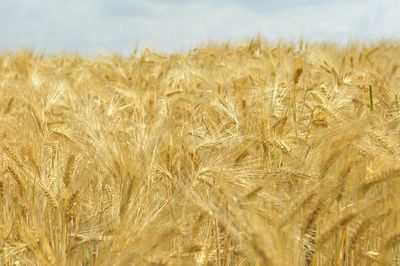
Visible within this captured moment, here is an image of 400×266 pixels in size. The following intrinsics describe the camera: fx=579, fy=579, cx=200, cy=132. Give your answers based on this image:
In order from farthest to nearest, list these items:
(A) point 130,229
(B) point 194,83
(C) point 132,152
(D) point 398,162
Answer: (B) point 194,83 < (C) point 132,152 < (D) point 398,162 < (A) point 130,229

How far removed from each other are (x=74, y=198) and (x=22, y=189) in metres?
0.34

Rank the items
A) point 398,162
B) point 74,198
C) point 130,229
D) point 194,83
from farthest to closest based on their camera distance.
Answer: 1. point 194,83
2. point 74,198
3. point 398,162
4. point 130,229

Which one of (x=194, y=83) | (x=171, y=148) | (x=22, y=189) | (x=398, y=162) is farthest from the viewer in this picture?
(x=194, y=83)

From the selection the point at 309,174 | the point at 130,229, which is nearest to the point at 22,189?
the point at 130,229

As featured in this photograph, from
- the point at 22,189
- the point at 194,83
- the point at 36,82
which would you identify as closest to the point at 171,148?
the point at 22,189

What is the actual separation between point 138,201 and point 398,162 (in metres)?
0.60

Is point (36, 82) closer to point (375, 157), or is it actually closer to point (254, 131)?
point (254, 131)

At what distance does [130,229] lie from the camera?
3.55 ft

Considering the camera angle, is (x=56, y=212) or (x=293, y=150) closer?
(x=56, y=212)

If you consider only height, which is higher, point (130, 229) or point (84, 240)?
point (130, 229)

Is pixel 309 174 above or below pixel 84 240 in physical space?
above

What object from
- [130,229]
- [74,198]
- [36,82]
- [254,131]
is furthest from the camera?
[36,82]

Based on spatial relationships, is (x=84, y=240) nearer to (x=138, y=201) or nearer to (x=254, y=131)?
(x=138, y=201)

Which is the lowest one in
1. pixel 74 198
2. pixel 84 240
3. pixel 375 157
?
pixel 84 240
